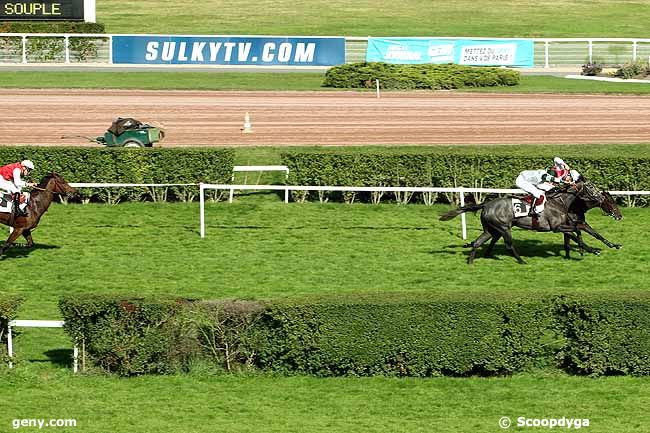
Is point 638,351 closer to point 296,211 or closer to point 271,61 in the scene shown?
point 296,211

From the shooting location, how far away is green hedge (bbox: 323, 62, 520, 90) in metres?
43.3

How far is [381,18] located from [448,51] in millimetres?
14963

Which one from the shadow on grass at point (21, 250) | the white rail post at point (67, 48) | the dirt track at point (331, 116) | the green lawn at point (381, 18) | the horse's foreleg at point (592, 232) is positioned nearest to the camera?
the horse's foreleg at point (592, 232)

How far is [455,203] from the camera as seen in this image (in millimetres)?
25250

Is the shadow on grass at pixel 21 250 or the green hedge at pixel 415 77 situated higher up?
the green hedge at pixel 415 77

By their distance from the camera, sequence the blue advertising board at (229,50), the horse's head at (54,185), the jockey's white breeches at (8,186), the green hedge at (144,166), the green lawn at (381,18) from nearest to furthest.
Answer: the jockey's white breeches at (8,186)
the horse's head at (54,185)
the green hedge at (144,166)
the blue advertising board at (229,50)
the green lawn at (381,18)

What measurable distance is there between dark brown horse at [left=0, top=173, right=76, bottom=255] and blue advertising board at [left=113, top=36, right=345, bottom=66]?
95.1 feet

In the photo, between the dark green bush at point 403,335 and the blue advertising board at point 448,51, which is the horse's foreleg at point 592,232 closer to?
the dark green bush at point 403,335

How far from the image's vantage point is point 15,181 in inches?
810

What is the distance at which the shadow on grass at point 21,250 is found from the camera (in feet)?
70.6

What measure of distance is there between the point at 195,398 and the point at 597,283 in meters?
7.73

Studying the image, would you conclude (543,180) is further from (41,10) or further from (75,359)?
(41,10)

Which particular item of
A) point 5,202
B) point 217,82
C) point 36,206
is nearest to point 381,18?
point 217,82

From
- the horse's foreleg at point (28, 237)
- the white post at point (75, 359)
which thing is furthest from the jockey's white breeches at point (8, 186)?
the white post at point (75, 359)
